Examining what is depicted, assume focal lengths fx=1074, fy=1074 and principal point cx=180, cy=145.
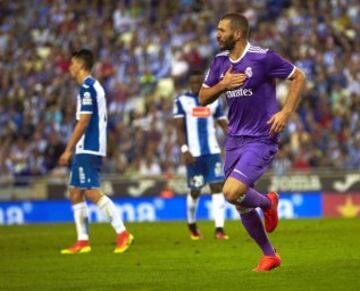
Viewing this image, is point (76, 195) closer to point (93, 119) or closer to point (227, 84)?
point (93, 119)

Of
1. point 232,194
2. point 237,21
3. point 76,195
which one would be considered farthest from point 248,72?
point 76,195

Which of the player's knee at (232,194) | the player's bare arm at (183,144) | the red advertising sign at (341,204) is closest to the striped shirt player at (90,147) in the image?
the player's bare arm at (183,144)

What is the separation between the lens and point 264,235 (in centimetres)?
1171

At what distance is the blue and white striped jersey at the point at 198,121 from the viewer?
18.0 m

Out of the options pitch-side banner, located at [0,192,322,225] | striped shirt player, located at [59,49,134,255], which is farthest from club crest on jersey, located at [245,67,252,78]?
pitch-side banner, located at [0,192,322,225]

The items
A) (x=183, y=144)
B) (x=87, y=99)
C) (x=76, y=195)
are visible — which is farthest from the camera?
(x=183, y=144)

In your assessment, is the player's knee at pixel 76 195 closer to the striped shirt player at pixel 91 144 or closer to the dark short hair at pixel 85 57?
the striped shirt player at pixel 91 144

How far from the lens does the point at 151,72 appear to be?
101ft

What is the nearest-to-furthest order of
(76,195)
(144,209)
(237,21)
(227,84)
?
(227,84)
(237,21)
(76,195)
(144,209)

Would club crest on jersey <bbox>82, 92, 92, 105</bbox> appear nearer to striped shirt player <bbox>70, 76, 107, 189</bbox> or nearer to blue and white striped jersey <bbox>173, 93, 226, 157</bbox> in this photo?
striped shirt player <bbox>70, 76, 107, 189</bbox>

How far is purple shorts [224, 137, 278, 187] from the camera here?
11.4m

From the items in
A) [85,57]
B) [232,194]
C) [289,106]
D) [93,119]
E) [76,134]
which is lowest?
[232,194]

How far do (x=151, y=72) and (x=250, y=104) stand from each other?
19.3m

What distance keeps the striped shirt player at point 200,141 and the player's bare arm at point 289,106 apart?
21.3ft
